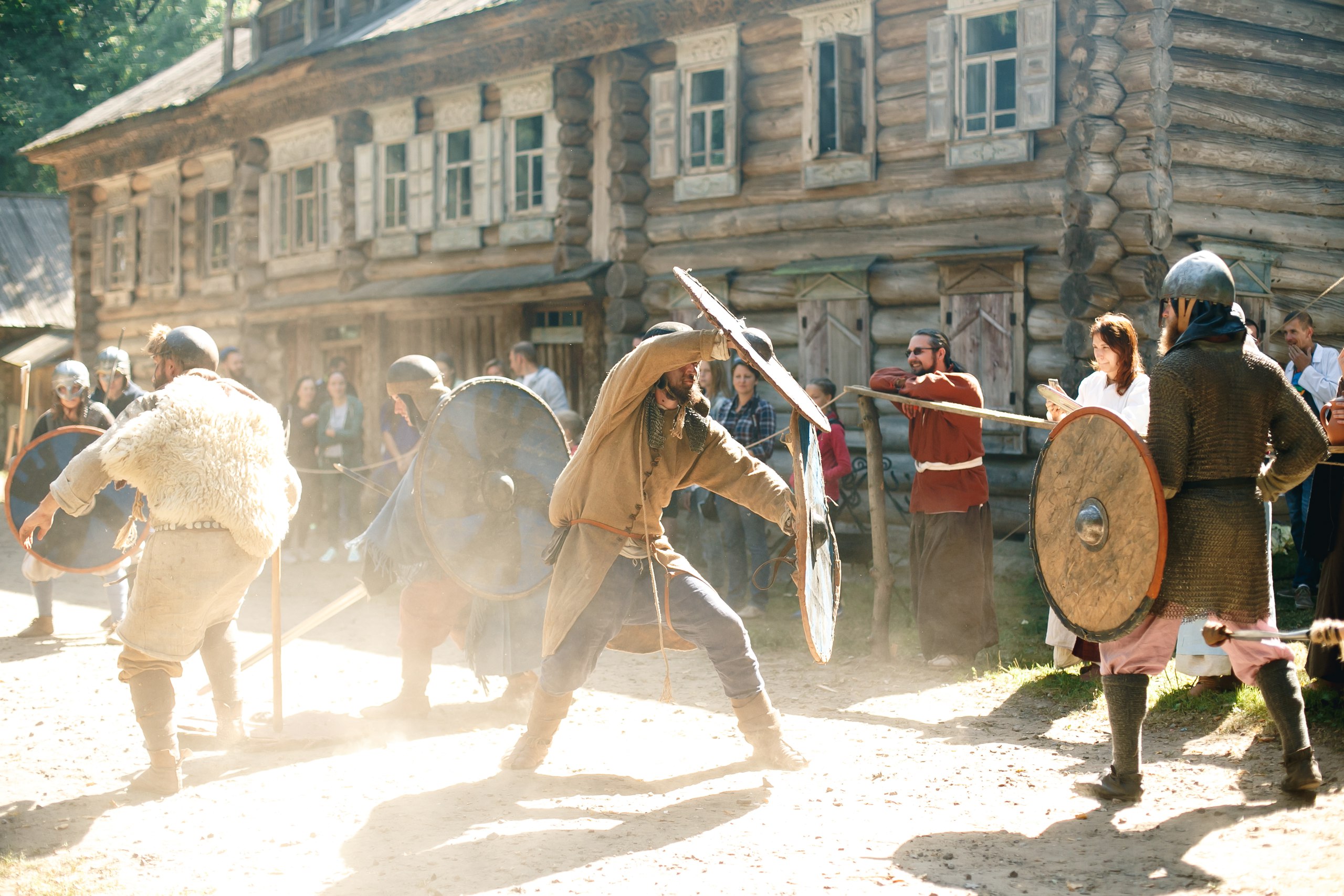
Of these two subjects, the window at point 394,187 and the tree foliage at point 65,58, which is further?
the tree foliage at point 65,58

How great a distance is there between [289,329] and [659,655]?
1134 centimetres

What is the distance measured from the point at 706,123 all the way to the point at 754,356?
26.3ft

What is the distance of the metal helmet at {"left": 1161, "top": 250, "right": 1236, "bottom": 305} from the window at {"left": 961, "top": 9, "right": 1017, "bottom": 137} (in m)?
5.80

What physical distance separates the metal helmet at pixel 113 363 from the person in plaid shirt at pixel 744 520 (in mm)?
4147

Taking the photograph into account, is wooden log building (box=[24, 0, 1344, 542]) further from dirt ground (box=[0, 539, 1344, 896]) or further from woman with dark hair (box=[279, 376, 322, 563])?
dirt ground (box=[0, 539, 1344, 896])

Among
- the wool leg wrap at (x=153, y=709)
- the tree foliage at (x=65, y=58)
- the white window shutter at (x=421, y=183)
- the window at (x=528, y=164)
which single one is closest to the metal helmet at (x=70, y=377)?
the wool leg wrap at (x=153, y=709)

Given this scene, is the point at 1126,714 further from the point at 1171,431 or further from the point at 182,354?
the point at 182,354

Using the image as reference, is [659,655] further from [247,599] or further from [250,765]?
[247,599]

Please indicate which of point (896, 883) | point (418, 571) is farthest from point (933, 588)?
point (896, 883)

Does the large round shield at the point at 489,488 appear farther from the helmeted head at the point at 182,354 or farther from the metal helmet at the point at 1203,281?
the metal helmet at the point at 1203,281

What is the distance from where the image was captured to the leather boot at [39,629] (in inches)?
298

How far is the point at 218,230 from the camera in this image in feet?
60.0

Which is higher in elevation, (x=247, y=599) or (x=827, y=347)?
(x=827, y=347)

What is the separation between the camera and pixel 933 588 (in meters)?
6.53
